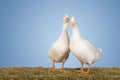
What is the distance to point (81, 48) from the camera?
4805mm

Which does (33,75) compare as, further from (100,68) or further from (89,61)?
(100,68)

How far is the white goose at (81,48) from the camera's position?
15.8 feet

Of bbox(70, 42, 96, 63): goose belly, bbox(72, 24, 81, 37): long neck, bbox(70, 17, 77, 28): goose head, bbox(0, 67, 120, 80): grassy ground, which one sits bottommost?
bbox(0, 67, 120, 80): grassy ground

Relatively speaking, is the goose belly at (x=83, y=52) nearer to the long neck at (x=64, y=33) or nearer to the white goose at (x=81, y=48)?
the white goose at (x=81, y=48)

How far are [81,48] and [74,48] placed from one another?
94 mm

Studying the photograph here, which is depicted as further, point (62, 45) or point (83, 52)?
point (62, 45)

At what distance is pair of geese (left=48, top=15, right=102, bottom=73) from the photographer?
4.82m

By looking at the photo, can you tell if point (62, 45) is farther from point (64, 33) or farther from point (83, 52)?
point (83, 52)

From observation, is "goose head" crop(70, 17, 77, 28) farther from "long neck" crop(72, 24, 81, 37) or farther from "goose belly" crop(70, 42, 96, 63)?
A: "goose belly" crop(70, 42, 96, 63)

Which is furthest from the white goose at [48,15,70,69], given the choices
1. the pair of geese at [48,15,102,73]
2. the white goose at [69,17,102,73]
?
the white goose at [69,17,102,73]

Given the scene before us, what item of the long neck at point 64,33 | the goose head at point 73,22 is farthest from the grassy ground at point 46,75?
the goose head at point 73,22

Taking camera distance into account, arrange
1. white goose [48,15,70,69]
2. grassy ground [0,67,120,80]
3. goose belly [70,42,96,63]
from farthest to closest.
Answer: white goose [48,15,70,69] → goose belly [70,42,96,63] → grassy ground [0,67,120,80]

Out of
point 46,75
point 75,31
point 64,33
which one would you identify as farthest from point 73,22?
point 46,75

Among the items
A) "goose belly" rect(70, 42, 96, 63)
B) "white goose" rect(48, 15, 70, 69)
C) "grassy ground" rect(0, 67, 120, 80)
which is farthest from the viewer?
"white goose" rect(48, 15, 70, 69)
